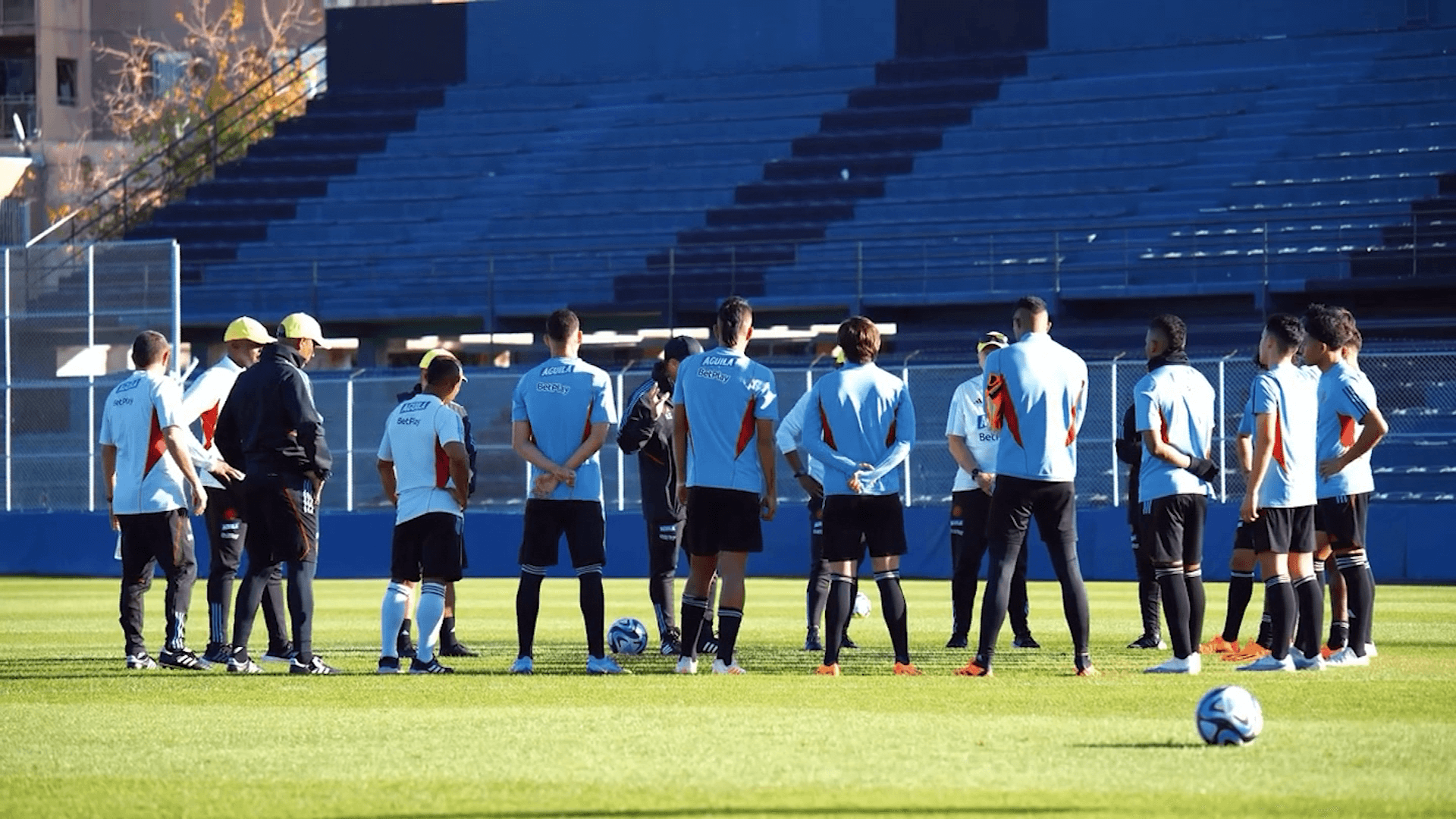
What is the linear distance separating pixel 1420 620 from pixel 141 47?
176ft

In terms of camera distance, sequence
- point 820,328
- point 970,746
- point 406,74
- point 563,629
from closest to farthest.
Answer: point 970,746
point 563,629
point 820,328
point 406,74

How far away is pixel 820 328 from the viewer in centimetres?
3212

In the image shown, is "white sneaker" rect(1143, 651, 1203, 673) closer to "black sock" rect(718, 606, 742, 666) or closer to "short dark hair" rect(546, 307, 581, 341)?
"black sock" rect(718, 606, 742, 666)

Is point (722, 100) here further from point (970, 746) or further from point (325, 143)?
point (970, 746)

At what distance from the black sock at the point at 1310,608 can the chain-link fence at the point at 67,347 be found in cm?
1852

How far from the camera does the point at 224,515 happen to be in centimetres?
1300

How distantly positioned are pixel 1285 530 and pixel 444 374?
4894 millimetres

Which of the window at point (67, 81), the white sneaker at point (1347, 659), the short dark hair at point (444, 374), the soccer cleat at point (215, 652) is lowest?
the soccer cleat at point (215, 652)

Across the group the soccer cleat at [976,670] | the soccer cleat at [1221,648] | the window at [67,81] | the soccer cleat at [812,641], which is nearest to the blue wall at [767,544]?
the soccer cleat at [1221,648]

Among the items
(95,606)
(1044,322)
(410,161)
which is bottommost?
(95,606)

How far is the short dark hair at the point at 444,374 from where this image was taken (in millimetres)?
12023

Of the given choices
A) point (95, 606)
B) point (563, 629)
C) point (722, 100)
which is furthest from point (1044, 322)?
point (722, 100)

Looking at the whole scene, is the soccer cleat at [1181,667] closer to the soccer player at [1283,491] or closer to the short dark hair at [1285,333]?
the soccer player at [1283,491]

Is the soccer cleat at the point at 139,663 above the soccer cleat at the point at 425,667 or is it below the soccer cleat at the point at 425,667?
below
